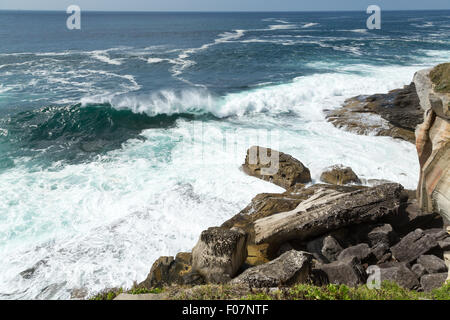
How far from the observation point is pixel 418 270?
7480mm

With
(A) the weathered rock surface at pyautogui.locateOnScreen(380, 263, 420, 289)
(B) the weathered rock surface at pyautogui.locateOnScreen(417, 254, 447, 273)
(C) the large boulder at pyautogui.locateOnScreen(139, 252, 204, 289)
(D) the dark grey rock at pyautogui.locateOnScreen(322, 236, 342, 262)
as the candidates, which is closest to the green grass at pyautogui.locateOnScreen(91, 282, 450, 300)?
(A) the weathered rock surface at pyautogui.locateOnScreen(380, 263, 420, 289)

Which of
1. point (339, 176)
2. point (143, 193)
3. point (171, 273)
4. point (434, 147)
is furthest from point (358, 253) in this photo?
point (143, 193)

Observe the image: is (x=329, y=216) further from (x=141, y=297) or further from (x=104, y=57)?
(x=104, y=57)

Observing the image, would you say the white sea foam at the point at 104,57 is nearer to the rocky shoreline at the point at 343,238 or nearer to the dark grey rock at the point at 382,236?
the rocky shoreline at the point at 343,238

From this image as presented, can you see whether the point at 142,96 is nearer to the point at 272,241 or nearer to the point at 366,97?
the point at 366,97

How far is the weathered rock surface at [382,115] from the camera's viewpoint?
17203mm

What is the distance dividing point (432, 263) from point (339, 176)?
5.50 metres

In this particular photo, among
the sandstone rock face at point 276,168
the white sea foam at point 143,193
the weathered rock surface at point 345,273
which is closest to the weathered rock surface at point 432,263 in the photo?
the weathered rock surface at point 345,273

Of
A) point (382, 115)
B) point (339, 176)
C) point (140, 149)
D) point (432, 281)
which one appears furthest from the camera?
point (382, 115)

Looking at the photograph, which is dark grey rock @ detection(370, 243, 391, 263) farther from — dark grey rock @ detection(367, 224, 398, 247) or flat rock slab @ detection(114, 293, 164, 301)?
flat rock slab @ detection(114, 293, 164, 301)

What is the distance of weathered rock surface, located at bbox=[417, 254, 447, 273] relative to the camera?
745 centimetres

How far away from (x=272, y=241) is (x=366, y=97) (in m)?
17.1

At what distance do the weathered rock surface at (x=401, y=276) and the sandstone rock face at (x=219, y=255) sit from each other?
3.25m

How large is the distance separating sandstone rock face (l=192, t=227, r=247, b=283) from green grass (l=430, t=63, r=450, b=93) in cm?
638
